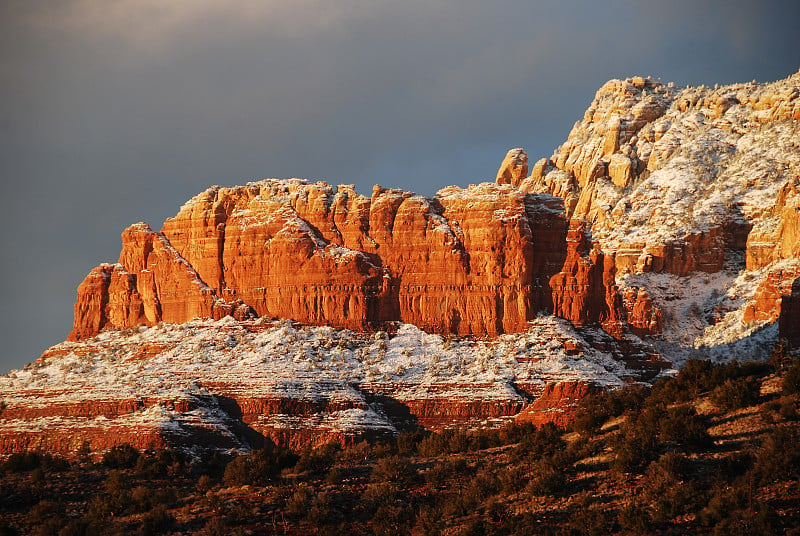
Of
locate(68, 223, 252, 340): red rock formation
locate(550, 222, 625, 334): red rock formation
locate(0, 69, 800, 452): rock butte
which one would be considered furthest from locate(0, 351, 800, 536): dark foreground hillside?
locate(68, 223, 252, 340): red rock formation

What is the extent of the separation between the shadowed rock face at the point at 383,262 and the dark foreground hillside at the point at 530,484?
4800cm

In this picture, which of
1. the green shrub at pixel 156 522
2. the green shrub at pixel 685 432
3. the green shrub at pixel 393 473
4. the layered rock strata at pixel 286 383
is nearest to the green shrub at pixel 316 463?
the green shrub at pixel 393 473

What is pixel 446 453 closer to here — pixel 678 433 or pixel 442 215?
pixel 678 433

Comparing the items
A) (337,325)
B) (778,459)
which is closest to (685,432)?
(778,459)

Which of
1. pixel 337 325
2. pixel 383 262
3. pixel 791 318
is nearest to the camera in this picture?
pixel 337 325

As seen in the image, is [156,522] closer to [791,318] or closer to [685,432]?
[685,432]

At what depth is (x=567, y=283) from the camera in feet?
484

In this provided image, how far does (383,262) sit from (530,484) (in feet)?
239

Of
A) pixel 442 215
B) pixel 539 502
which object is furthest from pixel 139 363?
pixel 539 502

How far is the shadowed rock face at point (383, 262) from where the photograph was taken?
146250 millimetres

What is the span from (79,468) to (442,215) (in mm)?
61078

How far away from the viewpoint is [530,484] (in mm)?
78312

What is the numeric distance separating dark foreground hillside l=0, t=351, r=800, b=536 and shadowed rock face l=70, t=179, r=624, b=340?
48000mm

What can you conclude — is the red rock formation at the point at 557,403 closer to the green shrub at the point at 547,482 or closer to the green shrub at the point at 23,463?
the green shrub at the point at 547,482
